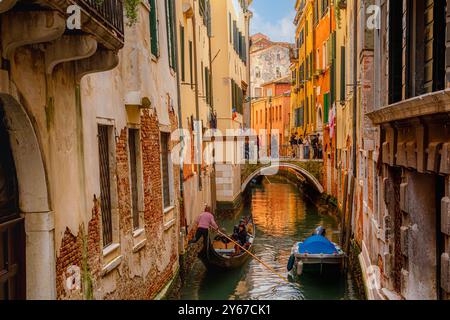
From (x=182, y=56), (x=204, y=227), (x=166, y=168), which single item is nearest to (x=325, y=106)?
(x=182, y=56)

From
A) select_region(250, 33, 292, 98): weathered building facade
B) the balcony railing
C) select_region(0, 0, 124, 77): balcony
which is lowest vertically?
select_region(0, 0, 124, 77): balcony

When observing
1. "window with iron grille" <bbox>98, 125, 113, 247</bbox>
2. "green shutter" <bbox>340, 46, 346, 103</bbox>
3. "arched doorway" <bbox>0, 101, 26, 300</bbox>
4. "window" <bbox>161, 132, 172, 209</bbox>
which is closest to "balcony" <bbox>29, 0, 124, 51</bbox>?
"arched doorway" <bbox>0, 101, 26, 300</bbox>

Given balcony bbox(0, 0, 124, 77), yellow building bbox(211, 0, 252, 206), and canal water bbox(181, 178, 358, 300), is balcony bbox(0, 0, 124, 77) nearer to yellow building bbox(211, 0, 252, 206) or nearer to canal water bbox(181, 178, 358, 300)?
canal water bbox(181, 178, 358, 300)

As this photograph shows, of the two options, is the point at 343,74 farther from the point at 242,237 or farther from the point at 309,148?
the point at 309,148

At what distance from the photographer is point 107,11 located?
476cm

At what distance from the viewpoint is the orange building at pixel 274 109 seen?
42469mm

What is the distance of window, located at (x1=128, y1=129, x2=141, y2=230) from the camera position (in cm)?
726

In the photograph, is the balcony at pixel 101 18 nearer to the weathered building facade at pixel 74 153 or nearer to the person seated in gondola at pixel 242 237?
the weathered building facade at pixel 74 153

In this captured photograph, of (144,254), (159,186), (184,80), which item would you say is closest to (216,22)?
(184,80)

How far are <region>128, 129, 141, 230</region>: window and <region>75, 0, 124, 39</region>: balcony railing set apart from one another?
2.19 m

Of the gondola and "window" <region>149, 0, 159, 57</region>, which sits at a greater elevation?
"window" <region>149, 0, 159, 57</region>

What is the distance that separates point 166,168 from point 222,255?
307cm

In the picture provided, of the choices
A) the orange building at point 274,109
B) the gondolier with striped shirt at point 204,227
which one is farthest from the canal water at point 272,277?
the orange building at point 274,109
